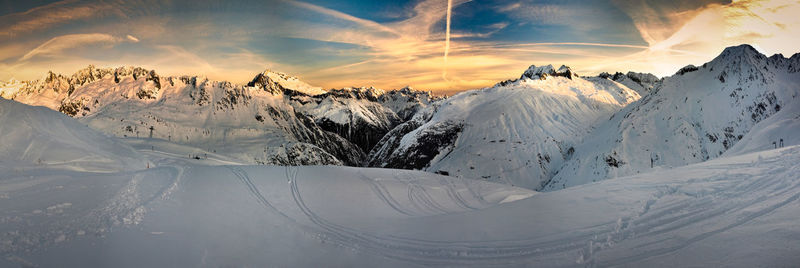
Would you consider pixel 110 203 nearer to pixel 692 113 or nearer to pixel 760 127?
pixel 760 127

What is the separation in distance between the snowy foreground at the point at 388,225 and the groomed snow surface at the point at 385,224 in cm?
4

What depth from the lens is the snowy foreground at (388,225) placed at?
8.55 m

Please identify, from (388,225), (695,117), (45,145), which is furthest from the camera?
(695,117)

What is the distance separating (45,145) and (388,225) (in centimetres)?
2143

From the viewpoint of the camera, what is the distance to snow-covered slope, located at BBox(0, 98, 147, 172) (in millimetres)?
19172

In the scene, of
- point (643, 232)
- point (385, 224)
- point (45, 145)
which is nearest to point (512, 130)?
point (385, 224)

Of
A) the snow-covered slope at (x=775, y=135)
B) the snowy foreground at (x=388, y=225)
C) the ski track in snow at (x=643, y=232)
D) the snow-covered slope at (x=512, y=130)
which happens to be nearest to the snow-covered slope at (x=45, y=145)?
the snowy foreground at (x=388, y=225)

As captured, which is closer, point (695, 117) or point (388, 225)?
point (388, 225)

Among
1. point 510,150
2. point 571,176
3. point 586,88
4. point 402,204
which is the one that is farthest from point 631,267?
point 586,88

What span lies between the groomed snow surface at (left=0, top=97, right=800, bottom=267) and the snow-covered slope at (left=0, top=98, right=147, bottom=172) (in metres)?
1.58

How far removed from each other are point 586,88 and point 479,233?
17324cm

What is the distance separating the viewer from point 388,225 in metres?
14.8

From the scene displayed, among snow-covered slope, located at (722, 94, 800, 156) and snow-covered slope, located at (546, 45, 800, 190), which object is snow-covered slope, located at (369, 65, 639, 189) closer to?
snow-covered slope, located at (546, 45, 800, 190)

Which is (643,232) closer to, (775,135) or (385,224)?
(385,224)
